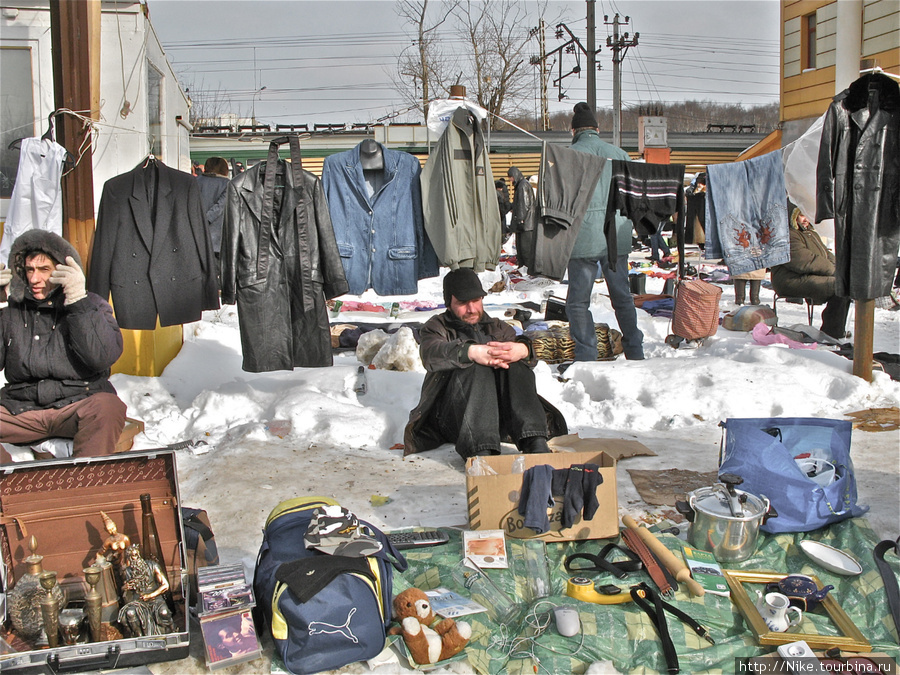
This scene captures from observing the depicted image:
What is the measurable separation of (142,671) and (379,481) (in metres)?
2.02

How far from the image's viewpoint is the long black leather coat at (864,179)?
5.44 metres

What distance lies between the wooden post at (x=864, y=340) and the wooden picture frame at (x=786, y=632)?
3.40 metres

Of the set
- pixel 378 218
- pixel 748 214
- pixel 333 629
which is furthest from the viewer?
pixel 748 214

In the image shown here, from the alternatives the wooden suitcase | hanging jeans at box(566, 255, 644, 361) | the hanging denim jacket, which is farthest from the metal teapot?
hanging jeans at box(566, 255, 644, 361)

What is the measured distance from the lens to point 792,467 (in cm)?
354

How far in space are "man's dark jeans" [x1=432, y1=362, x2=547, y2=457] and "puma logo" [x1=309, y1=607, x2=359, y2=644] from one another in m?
1.99

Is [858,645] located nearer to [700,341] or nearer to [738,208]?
[738,208]

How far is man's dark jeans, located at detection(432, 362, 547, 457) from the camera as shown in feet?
14.9

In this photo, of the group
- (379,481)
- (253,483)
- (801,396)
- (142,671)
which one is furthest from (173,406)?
(801,396)

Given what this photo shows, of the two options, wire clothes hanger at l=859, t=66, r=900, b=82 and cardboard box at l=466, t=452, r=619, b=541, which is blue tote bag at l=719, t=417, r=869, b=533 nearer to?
cardboard box at l=466, t=452, r=619, b=541

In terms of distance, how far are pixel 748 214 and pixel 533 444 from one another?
3202 mm

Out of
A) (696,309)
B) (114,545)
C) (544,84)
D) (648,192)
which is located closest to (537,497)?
(114,545)

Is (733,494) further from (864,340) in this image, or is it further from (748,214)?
(748,214)

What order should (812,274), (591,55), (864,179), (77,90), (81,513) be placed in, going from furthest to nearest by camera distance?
(591,55) < (812,274) < (864,179) < (77,90) < (81,513)
